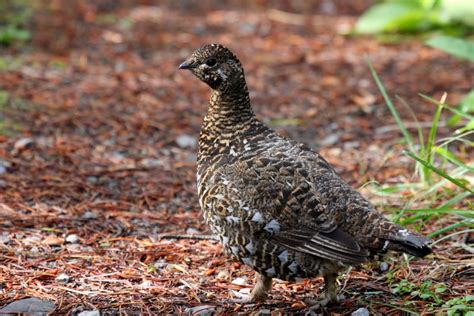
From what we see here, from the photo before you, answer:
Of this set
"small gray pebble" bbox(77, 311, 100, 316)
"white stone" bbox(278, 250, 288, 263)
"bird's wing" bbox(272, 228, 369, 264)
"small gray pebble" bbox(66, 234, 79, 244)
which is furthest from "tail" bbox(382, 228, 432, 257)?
"small gray pebble" bbox(66, 234, 79, 244)

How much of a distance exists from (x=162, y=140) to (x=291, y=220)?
3.51m

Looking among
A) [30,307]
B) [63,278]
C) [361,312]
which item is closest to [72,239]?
[63,278]

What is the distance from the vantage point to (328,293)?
4.40 meters

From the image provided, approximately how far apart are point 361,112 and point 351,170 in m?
1.88

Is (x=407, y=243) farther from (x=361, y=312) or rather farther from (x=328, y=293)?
(x=328, y=293)

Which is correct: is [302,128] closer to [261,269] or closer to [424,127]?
[424,127]

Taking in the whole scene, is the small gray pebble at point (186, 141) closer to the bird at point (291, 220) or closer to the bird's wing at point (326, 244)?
the bird at point (291, 220)

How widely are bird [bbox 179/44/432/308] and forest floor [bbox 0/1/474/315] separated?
0.32m

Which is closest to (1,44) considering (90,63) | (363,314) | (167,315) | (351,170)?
(90,63)

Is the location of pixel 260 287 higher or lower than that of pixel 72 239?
higher

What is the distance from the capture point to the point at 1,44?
376 inches

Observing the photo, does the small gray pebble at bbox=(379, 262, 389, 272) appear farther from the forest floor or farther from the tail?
the tail

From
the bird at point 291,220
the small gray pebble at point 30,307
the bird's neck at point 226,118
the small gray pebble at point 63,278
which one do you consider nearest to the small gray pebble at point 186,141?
the bird's neck at point 226,118

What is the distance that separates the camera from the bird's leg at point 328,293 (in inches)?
172
